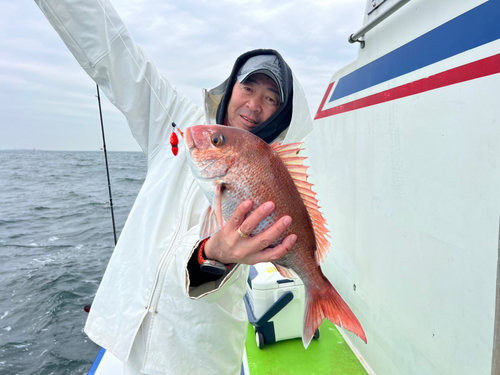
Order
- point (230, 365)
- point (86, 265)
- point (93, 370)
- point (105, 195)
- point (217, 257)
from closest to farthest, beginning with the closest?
point (217, 257) < point (230, 365) < point (93, 370) < point (86, 265) < point (105, 195)

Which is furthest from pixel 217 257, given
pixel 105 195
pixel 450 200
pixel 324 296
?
pixel 105 195

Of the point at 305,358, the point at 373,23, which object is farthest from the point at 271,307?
the point at 373,23

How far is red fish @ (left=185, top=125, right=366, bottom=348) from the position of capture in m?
1.20

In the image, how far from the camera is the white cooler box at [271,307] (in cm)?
279

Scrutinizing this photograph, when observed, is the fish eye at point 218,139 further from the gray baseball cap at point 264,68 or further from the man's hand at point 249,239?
the gray baseball cap at point 264,68

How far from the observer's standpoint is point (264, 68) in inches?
67.7

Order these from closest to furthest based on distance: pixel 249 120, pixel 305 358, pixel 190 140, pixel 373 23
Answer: pixel 190 140
pixel 249 120
pixel 373 23
pixel 305 358

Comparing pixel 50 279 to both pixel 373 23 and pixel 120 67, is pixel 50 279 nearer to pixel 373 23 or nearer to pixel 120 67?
pixel 120 67

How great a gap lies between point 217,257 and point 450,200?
54.1 inches

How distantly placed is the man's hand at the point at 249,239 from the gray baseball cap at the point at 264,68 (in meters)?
0.97

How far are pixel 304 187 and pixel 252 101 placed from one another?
73 centimetres

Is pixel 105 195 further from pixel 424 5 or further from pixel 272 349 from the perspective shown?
pixel 424 5

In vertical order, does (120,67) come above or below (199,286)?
above

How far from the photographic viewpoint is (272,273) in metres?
2.92
